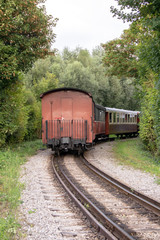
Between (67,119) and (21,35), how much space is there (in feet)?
16.9

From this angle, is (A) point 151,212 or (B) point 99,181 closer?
(A) point 151,212

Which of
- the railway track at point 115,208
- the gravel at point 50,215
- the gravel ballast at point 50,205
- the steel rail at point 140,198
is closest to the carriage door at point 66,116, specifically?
the gravel ballast at point 50,205

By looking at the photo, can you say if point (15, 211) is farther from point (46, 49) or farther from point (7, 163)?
point (46, 49)

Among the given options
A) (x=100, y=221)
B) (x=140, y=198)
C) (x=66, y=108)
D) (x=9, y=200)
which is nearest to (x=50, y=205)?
(x=9, y=200)

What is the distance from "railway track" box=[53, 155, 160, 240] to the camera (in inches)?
195

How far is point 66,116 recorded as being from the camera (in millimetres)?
14180

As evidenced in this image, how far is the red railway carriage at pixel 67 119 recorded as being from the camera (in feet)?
45.9

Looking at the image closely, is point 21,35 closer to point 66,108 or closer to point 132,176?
point 66,108

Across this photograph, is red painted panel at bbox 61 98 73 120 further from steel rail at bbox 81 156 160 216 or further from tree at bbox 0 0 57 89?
steel rail at bbox 81 156 160 216

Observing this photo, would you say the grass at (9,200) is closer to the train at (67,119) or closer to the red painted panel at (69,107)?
the train at (67,119)

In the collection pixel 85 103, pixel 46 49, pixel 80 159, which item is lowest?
pixel 80 159

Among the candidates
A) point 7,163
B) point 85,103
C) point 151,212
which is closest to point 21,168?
point 7,163

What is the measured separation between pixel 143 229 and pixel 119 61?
19331 mm

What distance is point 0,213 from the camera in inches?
231
